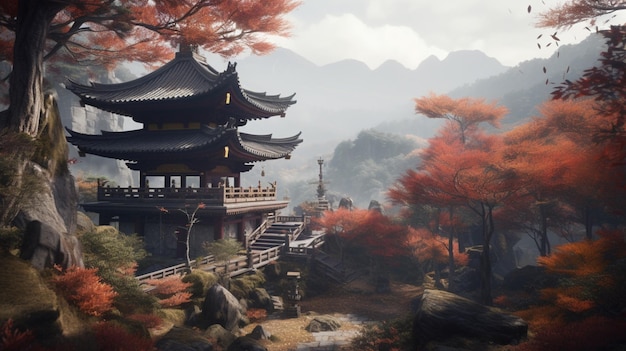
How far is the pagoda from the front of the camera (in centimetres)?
1678

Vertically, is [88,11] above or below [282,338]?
above

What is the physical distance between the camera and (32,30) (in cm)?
965

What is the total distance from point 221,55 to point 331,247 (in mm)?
16308

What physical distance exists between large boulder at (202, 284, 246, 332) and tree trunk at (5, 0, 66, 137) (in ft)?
26.6

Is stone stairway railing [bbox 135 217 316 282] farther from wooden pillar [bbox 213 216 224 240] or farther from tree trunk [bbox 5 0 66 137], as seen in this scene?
tree trunk [bbox 5 0 66 137]

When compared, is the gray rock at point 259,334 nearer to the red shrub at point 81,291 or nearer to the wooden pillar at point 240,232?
the red shrub at point 81,291

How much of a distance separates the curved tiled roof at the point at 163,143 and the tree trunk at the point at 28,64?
6.77 m

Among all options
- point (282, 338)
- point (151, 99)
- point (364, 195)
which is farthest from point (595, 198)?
point (364, 195)

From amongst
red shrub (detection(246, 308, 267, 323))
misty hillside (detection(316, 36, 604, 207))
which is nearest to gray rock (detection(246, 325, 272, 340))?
red shrub (detection(246, 308, 267, 323))

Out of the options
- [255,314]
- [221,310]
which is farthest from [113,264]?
[255,314]

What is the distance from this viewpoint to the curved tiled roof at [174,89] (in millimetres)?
16734

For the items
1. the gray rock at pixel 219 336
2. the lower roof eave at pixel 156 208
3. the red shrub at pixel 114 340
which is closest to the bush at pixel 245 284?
the lower roof eave at pixel 156 208

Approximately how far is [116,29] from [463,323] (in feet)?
→ 51.5

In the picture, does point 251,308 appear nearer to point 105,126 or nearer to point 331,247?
point 331,247
